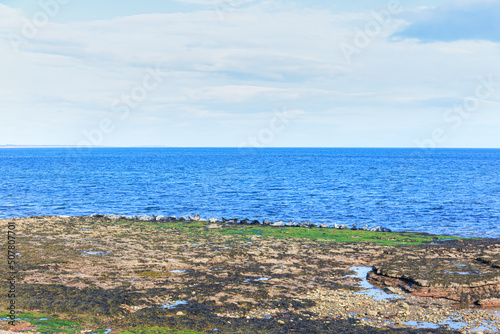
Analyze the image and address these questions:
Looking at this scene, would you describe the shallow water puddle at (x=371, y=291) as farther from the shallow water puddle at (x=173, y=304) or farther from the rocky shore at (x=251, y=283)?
the shallow water puddle at (x=173, y=304)

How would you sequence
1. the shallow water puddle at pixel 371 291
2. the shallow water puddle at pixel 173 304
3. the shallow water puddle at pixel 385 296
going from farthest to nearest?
the shallow water puddle at pixel 371 291 → the shallow water puddle at pixel 173 304 → the shallow water puddle at pixel 385 296

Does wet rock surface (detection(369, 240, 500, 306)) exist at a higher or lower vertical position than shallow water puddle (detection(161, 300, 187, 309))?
higher

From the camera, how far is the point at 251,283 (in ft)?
68.6

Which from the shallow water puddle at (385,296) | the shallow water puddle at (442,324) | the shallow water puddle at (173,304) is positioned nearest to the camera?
the shallow water puddle at (442,324)

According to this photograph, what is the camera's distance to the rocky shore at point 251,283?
52.8 feet

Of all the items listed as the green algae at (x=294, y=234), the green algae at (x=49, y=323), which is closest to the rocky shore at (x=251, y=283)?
the green algae at (x=49, y=323)

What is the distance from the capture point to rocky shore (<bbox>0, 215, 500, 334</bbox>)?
1609cm

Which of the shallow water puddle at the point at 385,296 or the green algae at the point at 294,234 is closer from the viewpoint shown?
the shallow water puddle at the point at 385,296

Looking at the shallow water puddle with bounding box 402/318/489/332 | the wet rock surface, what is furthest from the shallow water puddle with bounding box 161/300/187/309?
the wet rock surface

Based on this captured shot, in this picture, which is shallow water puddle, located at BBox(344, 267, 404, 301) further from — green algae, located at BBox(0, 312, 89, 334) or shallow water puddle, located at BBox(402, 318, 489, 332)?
green algae, located at BBox(0, 312, 89, 334)

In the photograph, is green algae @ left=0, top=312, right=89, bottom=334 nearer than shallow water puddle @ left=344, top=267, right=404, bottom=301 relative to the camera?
Yes

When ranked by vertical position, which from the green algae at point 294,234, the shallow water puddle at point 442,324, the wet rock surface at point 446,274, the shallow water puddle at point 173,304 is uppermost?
the wet rock surface at point 446,274

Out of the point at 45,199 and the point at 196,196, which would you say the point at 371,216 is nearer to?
the point at 196,196

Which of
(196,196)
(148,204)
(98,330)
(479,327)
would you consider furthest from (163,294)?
(196,196)
